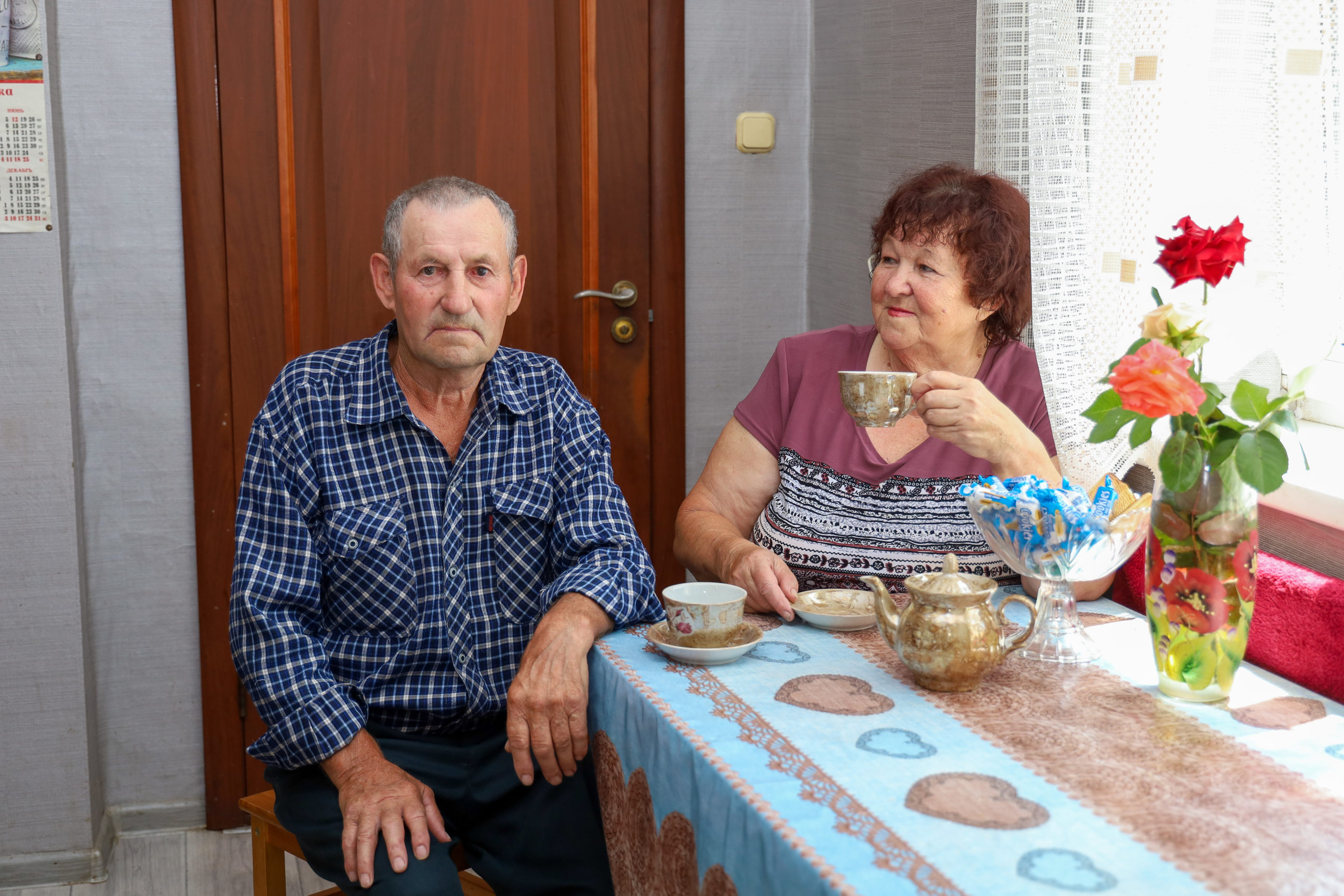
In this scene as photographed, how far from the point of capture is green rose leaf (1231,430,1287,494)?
1.05 meters

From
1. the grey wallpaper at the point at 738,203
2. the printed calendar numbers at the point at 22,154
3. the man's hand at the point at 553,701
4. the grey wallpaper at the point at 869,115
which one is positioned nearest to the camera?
the man's hand at the point at 553,701

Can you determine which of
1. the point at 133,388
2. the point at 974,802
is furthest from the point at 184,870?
the point at 974,802

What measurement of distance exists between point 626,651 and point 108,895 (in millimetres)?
1482

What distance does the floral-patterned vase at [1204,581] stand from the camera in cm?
110

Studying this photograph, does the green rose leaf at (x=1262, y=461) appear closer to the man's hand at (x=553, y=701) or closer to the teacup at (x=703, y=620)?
the teacup at (x=703, y=620)

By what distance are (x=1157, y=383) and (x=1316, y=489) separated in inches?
17.8

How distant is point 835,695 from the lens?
1.15m

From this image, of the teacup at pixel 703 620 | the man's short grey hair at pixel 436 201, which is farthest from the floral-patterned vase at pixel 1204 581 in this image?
the man's short grey hair at pixel 436 201

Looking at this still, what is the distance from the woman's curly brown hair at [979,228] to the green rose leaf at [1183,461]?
56cm

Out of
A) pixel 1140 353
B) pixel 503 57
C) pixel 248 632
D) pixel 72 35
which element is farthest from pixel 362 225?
pixel 1140 353

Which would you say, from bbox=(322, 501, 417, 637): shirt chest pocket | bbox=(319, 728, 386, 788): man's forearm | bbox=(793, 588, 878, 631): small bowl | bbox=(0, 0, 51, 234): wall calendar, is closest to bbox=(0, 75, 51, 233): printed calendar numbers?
bbox=(0, 0, 51, 234): wall calendar

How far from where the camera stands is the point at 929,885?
799 mm

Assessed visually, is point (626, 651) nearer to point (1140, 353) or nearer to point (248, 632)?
point (248, 632)

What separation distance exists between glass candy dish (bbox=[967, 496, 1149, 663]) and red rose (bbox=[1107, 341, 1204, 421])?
7.8 inches
